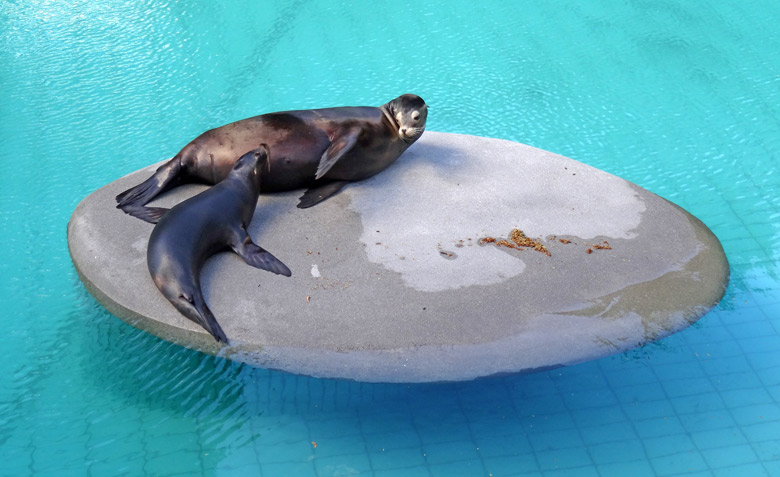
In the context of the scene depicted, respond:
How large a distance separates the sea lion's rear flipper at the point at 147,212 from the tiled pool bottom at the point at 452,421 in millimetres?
811

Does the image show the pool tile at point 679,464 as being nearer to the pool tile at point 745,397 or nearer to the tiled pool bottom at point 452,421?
the tiled pool bottom at point 452,421

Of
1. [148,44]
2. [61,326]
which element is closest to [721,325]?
[61,326]

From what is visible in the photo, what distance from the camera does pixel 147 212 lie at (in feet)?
15.6

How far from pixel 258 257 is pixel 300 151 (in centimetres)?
102

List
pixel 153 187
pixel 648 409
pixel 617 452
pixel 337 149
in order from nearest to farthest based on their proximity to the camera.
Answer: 1. pixel 617 452
2. pixel 648 409
3. pixel 153 187
4. pixel 337 149

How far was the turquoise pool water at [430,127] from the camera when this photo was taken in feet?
12.7

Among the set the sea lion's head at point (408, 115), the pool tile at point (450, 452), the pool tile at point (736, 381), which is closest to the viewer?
the pool tile at point (450, 452)

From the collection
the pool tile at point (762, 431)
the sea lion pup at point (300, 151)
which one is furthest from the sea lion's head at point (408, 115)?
the pool tile at point (762, 431)

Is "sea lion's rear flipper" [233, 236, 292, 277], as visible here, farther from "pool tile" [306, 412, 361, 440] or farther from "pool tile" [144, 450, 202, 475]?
"pool tile" [144, 450, 202, 475]

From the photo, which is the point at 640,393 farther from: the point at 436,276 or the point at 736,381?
the point at 436,276

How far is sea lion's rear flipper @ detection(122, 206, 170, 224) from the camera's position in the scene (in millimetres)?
4703

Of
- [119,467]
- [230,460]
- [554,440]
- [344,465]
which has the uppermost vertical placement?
[119,467]

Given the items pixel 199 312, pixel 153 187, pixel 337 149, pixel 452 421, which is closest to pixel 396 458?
pixel 452 421

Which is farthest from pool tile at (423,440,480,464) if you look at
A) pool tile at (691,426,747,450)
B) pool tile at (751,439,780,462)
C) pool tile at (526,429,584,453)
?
pool tile at (751,439,780,462)
